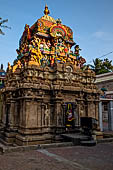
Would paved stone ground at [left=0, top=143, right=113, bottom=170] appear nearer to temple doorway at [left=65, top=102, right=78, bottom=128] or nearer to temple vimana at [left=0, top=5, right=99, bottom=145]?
temple vimana at [left=0, top=5, right=99, bottom=145]

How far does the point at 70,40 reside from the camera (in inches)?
720

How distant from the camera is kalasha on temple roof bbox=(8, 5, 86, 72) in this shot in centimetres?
1593

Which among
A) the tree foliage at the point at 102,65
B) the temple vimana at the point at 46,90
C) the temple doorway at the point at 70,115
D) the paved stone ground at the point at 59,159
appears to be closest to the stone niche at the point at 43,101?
the temple vimana at the point at 46,90

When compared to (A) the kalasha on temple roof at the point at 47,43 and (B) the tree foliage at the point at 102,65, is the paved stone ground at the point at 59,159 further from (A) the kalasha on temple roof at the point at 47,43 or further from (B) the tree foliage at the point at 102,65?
(B) the tree foliage at the point at 102,65

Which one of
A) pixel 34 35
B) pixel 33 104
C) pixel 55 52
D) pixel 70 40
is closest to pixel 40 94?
pixel 33 104

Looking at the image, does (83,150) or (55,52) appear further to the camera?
(55,52)

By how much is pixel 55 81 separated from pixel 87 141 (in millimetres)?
5867

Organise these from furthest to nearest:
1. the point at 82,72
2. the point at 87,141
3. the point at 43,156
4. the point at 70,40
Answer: the point at 70,40
the point at 82,72
the point at 87,141
the point at 43,156

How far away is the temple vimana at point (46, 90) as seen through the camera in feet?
43.8

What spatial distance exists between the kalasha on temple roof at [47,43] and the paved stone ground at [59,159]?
819cm

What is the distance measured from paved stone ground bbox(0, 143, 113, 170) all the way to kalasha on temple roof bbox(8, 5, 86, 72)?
8188 mm

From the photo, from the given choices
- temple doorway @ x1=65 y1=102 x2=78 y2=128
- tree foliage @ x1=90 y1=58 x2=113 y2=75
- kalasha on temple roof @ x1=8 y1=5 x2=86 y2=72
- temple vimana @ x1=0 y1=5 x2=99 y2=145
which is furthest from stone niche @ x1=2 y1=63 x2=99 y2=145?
tree foliage @ x1=90 y1=58 x2=113 y2=75

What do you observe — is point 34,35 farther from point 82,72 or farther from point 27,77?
point 82,72

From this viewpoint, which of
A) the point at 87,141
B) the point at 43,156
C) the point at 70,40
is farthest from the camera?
the point at 70,40
